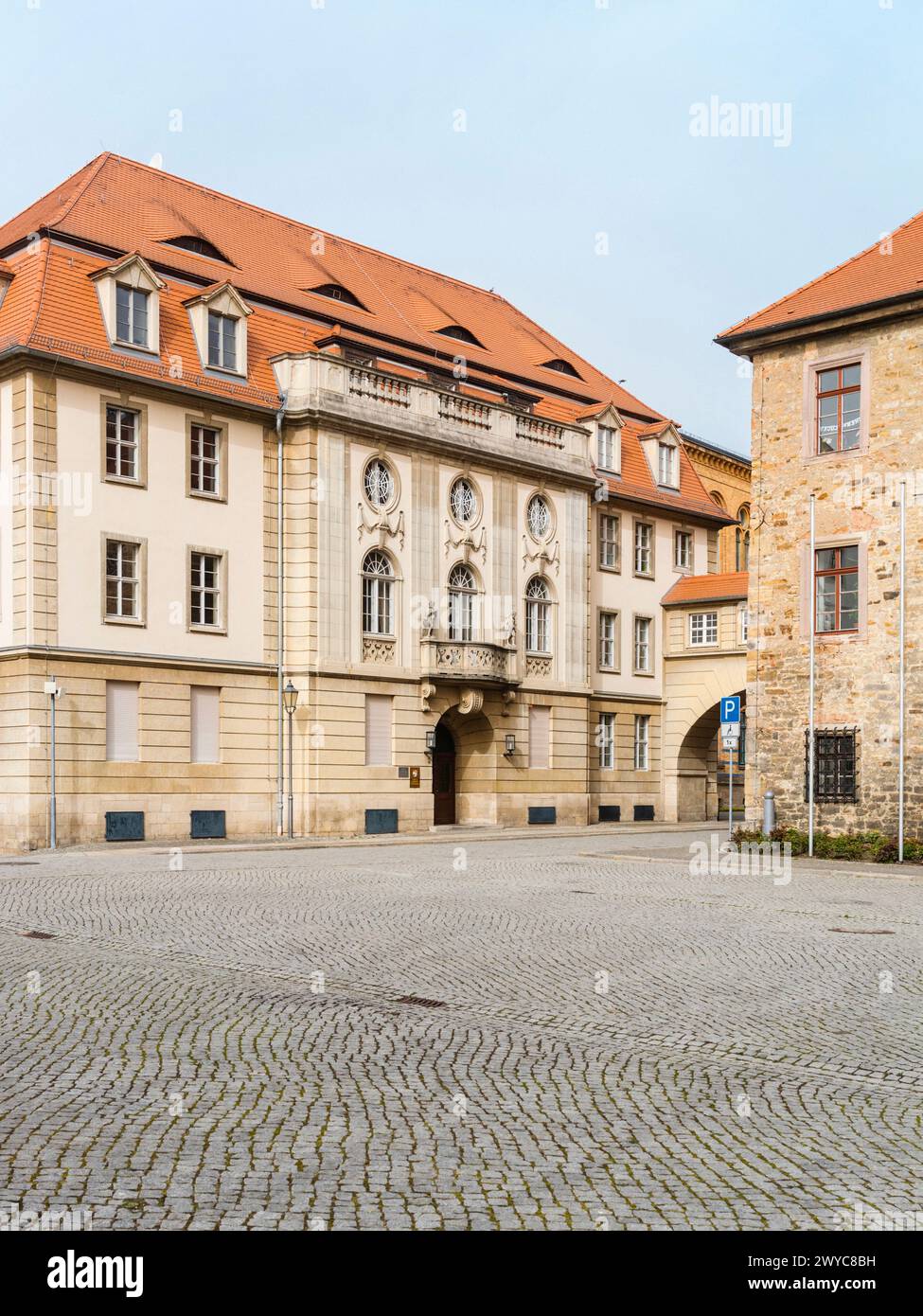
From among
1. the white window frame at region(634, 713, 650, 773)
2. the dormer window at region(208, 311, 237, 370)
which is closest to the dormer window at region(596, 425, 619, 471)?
the white window frame at region(634, 713, 650, 773)

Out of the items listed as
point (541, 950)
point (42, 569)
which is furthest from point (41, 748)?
point (541, 950)

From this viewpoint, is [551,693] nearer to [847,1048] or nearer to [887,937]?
[887,937]

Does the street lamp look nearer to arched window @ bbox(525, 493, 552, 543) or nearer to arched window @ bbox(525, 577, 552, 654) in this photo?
arched window @ bbox(525, 577, 552, 654)

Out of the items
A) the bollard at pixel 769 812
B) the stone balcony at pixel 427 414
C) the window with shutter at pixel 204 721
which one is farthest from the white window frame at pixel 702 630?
the window with shutter at pixel 204 721

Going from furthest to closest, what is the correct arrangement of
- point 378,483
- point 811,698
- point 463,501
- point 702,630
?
1. point 702,630
2. point 463,501
3. point 378,483
4. point 811,698

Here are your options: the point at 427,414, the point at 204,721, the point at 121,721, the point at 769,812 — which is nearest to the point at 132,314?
the point at 427,414

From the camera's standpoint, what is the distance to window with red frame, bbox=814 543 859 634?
2822cm

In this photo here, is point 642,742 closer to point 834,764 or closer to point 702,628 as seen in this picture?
point 702,628

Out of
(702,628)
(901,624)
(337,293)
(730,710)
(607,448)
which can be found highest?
(337,293)

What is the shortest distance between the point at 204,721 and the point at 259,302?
11393 millimetres

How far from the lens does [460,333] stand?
1751 inches

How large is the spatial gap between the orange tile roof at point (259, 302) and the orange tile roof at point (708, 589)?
2.72 metres

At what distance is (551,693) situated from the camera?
42.9 m

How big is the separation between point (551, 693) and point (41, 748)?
1677 cm
